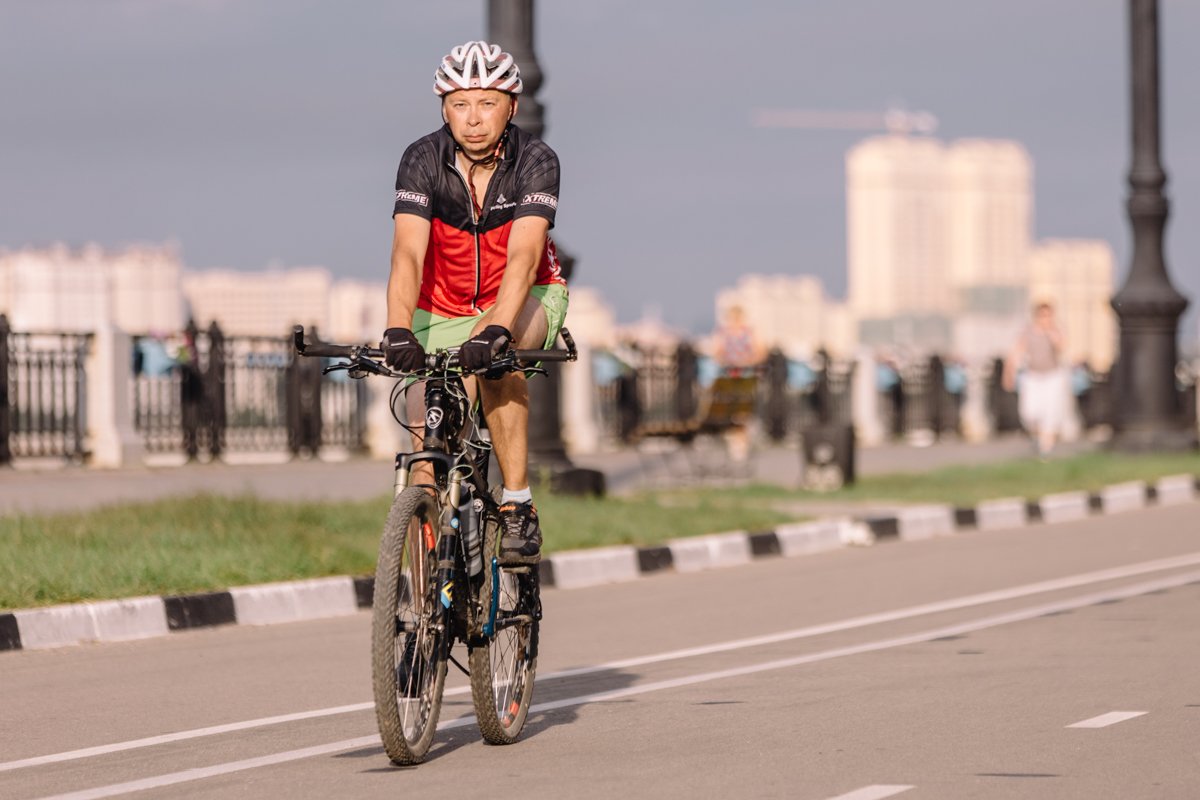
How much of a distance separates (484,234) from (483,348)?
678 mm

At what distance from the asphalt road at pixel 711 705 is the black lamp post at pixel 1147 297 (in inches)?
528

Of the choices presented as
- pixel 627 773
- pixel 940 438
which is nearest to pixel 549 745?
pixel 627 773

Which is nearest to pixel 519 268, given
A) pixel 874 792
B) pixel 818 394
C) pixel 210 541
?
pixel 874 792

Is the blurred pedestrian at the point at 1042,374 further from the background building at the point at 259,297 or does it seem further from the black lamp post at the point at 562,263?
the background building at the point at 259,297

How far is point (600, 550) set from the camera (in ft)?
43.8

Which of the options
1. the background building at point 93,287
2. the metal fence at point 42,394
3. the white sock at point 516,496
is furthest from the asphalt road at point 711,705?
the background building at point 93,287

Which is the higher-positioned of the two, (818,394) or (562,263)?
(562,263)

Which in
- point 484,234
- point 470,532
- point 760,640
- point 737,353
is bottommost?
point 760,640

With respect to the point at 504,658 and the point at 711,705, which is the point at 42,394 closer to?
the point at 711,705

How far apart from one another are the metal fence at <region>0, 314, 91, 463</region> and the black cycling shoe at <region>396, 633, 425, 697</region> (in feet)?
55.8

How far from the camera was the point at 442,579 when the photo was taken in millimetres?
6129

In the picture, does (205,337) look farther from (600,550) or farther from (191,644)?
(191,644)

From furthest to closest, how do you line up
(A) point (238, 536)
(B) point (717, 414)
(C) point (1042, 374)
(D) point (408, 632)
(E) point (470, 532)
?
(C) point (1042, 374), (B) point (717, 414), (A) point (238, 536), (E) point (470, 532), (D) point (408, 632)

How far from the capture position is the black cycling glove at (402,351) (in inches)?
240
